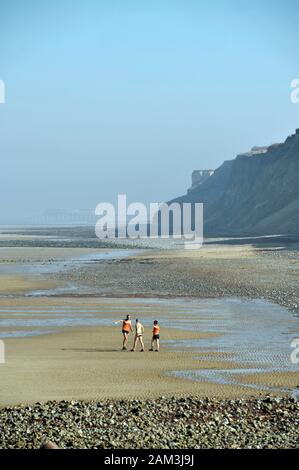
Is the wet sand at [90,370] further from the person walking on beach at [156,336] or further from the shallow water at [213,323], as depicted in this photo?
the shallow water at [213,323]

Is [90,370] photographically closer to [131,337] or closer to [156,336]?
[156,336]

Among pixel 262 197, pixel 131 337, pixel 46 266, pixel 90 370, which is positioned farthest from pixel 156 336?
pixel 262 197

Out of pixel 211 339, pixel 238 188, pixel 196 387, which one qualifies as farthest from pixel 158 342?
pixel 238 188

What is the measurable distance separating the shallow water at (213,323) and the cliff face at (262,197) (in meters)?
85.1

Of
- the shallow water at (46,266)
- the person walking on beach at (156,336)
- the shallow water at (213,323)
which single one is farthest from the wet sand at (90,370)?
the shallow water at (46,266)

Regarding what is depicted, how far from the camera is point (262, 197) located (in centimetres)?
15888

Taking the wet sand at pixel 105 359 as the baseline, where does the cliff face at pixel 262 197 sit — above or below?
above

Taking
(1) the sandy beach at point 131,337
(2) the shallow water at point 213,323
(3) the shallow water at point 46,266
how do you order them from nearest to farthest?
(1) the sandy beach at point 131,337 < (2) the shallow water at point 213,323 < (3) the shallow water at point 46,266

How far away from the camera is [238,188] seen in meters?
181

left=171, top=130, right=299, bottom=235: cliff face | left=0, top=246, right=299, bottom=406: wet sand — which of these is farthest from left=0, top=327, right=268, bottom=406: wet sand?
left=171, top=130, right=299, bottom=235: cliff face

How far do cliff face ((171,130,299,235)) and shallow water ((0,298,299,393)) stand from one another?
85119 millimetres

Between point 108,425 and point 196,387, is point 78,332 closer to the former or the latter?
point 196,387

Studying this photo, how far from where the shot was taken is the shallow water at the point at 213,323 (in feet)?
73.8
